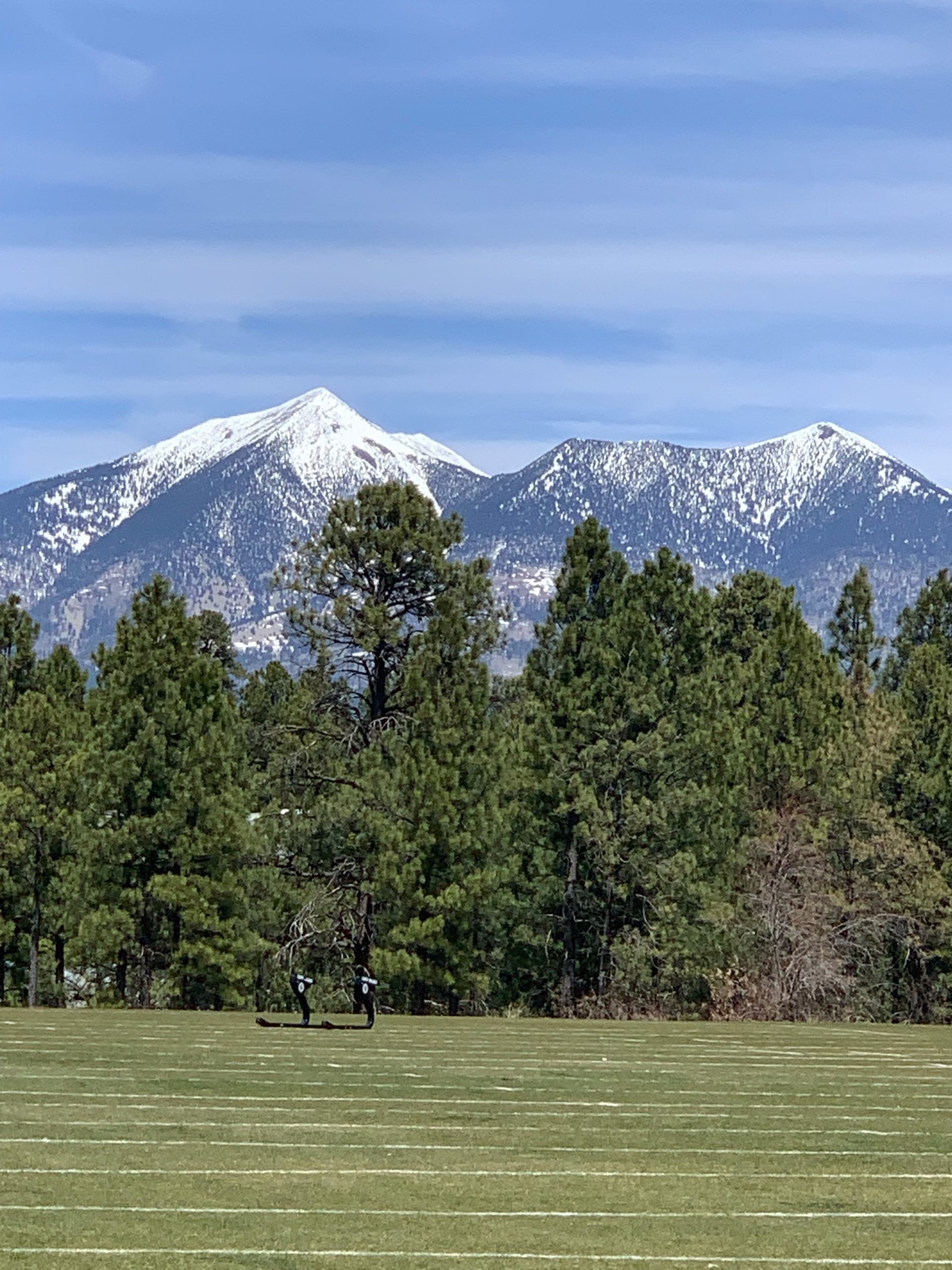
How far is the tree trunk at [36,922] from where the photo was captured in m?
49.5

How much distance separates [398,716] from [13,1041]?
2455 cm

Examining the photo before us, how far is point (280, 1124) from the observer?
1568 cm

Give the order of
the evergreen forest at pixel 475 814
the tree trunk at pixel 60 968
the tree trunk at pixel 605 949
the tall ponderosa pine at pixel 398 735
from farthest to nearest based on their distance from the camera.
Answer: the tree trunk at pixel 60 968, the tree trunk at pixel 605 949, the tall ponderosa pine at pixel 398 735, the evergreen forest at pixel 475 814

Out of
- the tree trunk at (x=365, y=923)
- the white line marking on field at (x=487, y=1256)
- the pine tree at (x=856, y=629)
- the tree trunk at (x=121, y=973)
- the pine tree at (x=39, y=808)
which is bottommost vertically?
the white line marking on field at (x=487, y=1256)

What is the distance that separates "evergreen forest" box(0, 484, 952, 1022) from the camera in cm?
4484

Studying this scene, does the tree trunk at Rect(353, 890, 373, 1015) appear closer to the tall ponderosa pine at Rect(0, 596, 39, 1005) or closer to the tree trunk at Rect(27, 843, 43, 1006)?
the tree trunk at Rect(27, 843, 43, 1006)

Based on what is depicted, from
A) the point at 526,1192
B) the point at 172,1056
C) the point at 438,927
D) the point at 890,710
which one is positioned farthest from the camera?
the point at 890,710

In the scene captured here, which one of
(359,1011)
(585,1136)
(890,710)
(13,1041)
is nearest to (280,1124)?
(585,1136)

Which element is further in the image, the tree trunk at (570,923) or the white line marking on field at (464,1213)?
the tree trunk at (570,923)

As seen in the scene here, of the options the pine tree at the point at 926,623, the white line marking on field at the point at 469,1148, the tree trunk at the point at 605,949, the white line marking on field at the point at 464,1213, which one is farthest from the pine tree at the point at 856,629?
the white line marking on field at the point at 464,1213

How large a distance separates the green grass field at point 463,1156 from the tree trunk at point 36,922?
26.3m

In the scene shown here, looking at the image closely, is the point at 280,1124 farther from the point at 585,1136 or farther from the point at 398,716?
the point at 398,716

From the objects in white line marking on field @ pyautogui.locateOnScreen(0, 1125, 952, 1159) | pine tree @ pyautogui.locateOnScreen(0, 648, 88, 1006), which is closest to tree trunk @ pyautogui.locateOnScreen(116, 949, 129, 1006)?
pine tree @ pyautogui.locateOnScreen(0, 648, 88, 1006)

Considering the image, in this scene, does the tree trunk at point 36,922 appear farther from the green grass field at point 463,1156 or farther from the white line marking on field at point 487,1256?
the white line marking on field at point 487,1256
